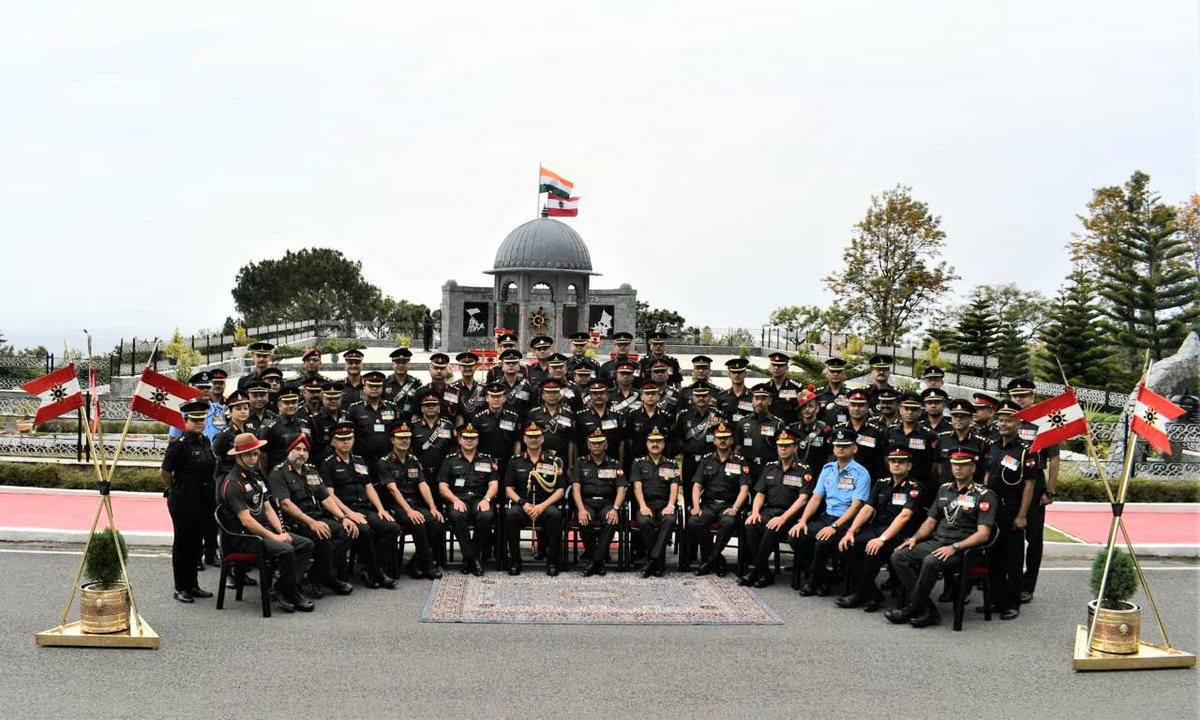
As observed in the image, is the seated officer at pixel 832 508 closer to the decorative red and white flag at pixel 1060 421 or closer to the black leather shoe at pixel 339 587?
Result: the decorative red and white flag at pixel 1060 421

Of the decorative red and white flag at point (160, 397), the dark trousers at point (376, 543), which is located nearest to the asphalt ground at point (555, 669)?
the dark trousers at point (376, 543)

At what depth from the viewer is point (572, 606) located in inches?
406

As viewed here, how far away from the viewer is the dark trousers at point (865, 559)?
1046 centimetres

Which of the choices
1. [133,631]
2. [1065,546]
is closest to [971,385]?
[1065,546]

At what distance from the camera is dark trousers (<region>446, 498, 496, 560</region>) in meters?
11.5

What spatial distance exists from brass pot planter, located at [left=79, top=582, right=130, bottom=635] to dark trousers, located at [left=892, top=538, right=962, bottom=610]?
6.51 m

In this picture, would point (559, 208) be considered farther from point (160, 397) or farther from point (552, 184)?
point (160, 397)

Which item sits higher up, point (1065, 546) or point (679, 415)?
point (679, 415)

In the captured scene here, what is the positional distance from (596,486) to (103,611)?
4961mm

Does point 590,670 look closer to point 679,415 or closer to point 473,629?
point 473,629

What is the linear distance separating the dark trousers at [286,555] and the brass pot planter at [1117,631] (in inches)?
261

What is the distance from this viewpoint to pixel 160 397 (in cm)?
1022

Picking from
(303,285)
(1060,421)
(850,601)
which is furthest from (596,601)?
(303,285)

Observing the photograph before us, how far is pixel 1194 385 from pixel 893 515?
13.6 meters
